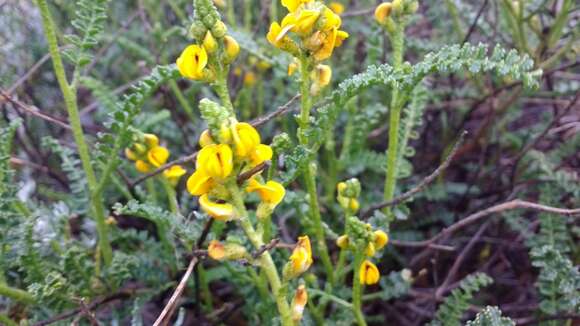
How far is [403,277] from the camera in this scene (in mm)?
1320

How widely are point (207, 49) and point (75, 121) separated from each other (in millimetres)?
455

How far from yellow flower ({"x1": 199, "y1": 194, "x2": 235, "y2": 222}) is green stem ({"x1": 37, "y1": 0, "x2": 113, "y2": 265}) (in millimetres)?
486

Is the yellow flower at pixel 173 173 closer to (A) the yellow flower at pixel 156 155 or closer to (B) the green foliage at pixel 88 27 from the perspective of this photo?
(A) the yellow flower at pixel 156 155

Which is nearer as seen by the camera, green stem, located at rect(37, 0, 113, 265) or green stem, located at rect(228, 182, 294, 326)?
green stem, located at rect(228, 182, 294, 326)

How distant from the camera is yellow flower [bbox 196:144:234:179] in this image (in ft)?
2.68

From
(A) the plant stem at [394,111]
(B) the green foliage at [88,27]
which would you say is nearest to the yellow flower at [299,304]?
(A) the plant stem at [394,111]

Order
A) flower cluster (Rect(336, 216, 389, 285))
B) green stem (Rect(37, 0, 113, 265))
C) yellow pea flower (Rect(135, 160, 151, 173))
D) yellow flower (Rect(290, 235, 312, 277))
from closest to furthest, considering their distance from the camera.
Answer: yellow flower (Rect(290, 235, 312, 277)) → flower cluster (Rect(336, 216, 389, 285)) → green stem (Rect(37, 0, 113, 265)) → yellow pea flower (Rect(135, 160, 151, 173))

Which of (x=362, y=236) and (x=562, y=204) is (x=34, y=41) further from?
(x=562, y=204)

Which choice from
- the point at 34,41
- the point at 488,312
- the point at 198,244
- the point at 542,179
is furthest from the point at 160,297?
the point at 34,41

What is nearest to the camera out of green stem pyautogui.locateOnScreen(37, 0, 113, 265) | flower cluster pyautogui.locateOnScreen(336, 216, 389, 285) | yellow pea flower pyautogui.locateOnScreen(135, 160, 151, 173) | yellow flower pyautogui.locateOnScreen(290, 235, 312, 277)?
yellow flower pyautogui.locateOnScreen(290, 235, 312, 277)

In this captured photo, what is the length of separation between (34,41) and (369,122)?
1295mm

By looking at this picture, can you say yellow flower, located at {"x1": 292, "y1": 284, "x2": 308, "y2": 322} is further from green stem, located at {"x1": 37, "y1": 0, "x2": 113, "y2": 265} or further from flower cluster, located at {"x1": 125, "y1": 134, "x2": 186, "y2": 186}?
green stem, located at {"x1": 37, "y1": 0, "x2": 113, "y2": 265}

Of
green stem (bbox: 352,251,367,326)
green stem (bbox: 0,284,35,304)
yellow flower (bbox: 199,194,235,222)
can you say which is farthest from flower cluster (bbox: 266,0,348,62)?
green stem (bbox: 0,284,35,304)

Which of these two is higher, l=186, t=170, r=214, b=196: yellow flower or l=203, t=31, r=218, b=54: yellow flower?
l=203, t=31, r=218, b=54: yellow flower
